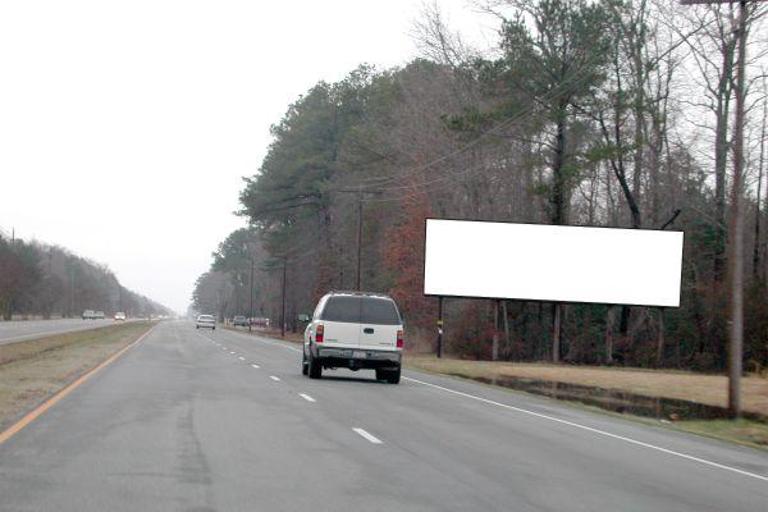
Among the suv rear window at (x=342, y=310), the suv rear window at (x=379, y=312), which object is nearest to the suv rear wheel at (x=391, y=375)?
the suv rear window at (x=379, y=312)

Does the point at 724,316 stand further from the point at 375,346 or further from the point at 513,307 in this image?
the point at 375,346

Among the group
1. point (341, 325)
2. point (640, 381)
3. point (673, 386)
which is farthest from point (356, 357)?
point (640, 381)

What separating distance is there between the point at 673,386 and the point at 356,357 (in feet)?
36.8

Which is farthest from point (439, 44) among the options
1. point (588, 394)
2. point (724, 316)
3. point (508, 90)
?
point (588, 394)

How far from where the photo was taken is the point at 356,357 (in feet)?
94.6

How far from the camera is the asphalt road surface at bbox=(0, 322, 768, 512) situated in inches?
408

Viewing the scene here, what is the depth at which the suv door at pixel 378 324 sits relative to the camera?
1135 inches

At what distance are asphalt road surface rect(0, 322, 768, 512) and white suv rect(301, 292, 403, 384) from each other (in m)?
5.56

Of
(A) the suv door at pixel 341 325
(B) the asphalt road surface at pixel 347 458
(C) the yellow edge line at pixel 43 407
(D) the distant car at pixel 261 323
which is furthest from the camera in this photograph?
(D) the distant car at pixel 261 323

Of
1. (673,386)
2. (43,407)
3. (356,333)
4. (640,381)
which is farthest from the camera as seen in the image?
(640,381)

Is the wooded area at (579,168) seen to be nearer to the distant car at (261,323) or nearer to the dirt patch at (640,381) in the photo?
the dirt patch at (640,381)

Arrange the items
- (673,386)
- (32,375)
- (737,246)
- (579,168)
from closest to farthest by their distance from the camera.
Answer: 1. (737,246)
2. (32,375)
3. (673,386)
4. (579,168)

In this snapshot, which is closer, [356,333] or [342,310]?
[356,333]

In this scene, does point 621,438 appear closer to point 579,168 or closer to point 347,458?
point 347,458
